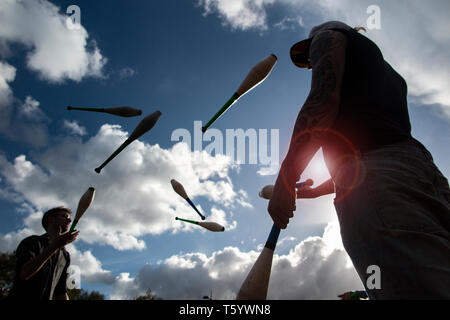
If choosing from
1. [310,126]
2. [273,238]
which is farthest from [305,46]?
[273,238]

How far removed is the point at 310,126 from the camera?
1.85 m

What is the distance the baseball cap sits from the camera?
214 cm

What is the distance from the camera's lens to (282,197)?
1848 mm

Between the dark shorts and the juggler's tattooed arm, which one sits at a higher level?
the juggler's tattooed arm

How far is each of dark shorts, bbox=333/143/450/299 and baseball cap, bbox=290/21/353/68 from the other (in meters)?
1.07

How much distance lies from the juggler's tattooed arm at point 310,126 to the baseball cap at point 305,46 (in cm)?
30

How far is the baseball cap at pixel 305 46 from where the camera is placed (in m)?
2.14

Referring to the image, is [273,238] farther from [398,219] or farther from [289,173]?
[398,219]

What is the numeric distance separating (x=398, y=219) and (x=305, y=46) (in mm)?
1665

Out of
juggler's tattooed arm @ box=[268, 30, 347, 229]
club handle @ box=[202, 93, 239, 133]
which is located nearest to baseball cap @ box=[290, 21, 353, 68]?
juggler's tattooed arm @ box=[268, 30, 347, 229]

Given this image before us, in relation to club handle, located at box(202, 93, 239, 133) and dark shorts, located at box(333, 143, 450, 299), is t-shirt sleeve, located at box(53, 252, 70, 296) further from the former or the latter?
dark shorts, located at box(333, 143, 450, 299)
